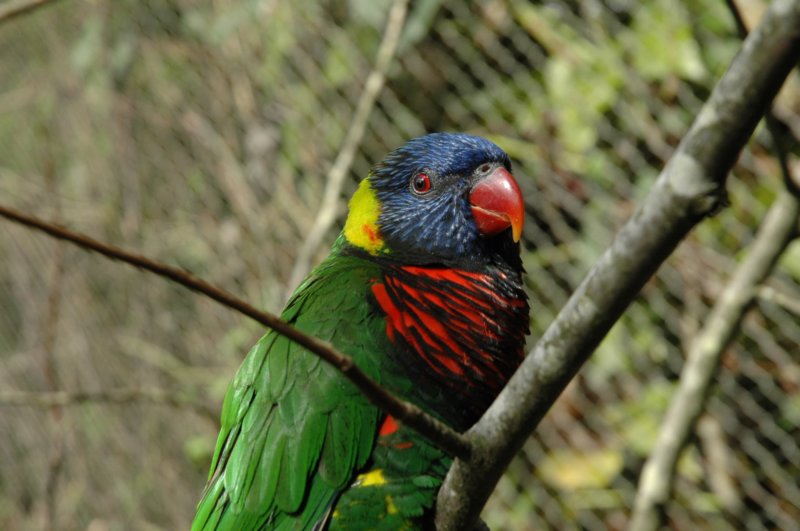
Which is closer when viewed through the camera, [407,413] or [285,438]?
[407,413]

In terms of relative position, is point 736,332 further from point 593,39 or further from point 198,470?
point 198,470

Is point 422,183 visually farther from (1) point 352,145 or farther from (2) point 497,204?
(1) point 352,145

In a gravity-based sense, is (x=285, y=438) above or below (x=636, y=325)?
above

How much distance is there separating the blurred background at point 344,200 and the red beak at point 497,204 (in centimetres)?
73

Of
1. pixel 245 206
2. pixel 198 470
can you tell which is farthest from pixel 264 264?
pixel 198 470

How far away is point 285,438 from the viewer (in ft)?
3.84

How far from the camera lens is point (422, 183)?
150 cm

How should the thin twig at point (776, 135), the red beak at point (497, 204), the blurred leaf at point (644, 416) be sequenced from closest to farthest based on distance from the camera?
the thin twig at point (776, 135)
the red beak at point (497, 204)
the blurred leaf at point (644, 416)

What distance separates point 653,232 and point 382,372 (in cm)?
61

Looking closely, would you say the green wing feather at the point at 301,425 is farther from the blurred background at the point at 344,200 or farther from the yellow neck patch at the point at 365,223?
the blurred background at the point at 344,200

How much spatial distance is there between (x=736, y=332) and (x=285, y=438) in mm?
1177

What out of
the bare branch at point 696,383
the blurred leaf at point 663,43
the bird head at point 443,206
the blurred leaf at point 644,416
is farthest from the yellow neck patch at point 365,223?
the blurred leaf at point 644,416

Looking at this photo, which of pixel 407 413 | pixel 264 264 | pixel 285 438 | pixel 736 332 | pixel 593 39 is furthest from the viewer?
pixel 264 264

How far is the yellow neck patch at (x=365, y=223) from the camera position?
147 cm
